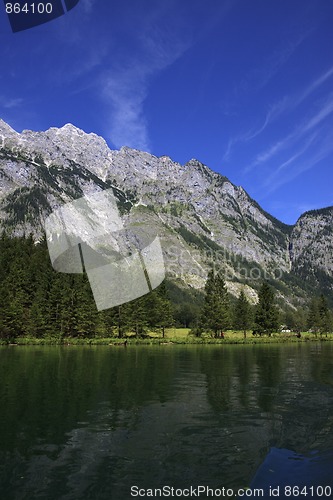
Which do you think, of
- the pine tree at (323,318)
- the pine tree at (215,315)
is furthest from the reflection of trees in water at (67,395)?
the pine tree at (323,318)

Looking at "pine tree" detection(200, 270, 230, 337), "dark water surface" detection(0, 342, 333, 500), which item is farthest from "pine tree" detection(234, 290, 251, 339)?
"dark water surface" detection(0, 342, 333, 500)

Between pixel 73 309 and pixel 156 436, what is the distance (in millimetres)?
81410

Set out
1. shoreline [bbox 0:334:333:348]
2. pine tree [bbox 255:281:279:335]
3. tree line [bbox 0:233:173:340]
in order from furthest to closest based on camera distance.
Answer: pine tree [bbox 255:281:279:335] < tree line [bbox 0:233:173:340] < shoreline [bbox 0:334:333:348]

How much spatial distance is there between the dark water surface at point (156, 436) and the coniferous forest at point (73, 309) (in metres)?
62.1

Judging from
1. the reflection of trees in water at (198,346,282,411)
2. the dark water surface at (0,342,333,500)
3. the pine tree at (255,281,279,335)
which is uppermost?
the pine tree at (255,281,279,335)

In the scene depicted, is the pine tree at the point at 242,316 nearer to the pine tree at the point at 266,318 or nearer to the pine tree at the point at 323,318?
the pine tree at the point at 266,318

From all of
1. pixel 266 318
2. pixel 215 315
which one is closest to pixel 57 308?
pixel 215 315

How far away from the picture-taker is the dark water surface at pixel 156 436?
466 inches

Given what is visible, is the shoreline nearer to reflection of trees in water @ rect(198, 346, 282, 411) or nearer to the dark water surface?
reflection of trees in water @ rect(198, 346, 282, 411)

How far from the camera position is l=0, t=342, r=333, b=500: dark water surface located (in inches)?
466

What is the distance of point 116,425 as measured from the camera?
59.1ft

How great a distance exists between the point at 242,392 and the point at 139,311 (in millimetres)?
76388

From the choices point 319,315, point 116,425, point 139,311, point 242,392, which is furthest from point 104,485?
point 319,315

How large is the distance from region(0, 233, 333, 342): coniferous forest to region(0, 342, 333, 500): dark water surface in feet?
204
